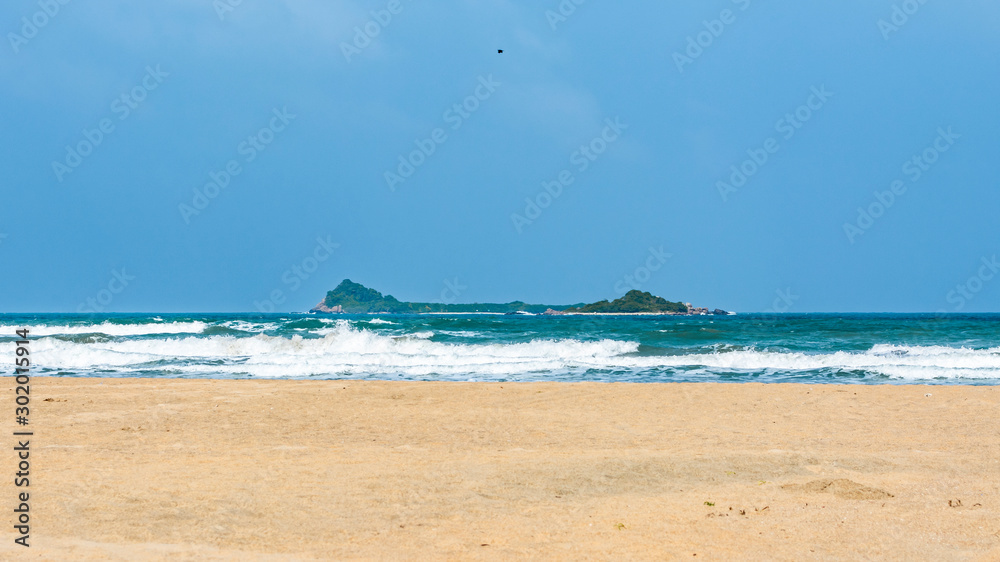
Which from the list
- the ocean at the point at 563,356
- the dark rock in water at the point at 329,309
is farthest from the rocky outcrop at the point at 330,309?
the ocean at the point at 563,356

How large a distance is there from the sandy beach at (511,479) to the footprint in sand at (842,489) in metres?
0.02

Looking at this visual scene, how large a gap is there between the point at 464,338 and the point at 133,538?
27.8 metres

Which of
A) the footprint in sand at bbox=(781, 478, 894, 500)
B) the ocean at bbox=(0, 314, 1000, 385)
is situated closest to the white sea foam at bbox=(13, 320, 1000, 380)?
the ocean at bbox=(0, 314, 1000, 385)

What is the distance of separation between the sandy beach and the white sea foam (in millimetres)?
7372

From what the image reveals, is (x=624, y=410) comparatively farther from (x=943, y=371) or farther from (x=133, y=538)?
(x=943, y=371)

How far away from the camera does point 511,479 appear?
6453mm

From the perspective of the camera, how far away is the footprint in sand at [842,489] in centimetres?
590

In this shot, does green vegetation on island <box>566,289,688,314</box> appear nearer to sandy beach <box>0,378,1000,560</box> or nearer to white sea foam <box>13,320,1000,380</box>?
white sea foam <box>13,320,1000,380</box>

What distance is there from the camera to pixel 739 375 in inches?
717

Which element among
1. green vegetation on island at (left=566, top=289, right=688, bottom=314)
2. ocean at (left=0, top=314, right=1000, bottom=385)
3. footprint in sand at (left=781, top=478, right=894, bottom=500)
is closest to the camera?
footprint in sand at (left=781, top=478, right=894, bottom=500)

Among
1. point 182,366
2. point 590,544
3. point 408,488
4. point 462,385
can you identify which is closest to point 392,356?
point 182,366

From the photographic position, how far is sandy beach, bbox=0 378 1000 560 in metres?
4.62

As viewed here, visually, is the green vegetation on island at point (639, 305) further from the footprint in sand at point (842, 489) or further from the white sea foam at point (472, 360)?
the footprint in sand at point (842, 489)

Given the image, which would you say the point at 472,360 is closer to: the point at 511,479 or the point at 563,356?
the point at 563,356
